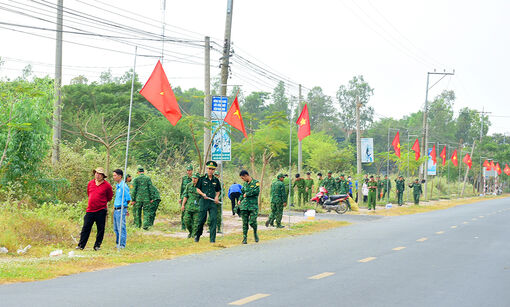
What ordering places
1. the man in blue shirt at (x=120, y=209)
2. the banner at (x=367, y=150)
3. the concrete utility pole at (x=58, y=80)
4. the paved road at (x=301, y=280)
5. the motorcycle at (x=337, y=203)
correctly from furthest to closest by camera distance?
the banner at (x=367, y=150) < the motorcycle at (x=337, y=203) < the concrete utility pole at (x=58, y=80) < the man in blue shirt at (x=120, y=209) < the paved road at (x=301, y=280)

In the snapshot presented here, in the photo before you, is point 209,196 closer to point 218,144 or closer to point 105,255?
point 105,255

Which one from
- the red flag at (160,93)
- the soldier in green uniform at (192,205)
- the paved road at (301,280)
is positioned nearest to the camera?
the paved road at (301,280)

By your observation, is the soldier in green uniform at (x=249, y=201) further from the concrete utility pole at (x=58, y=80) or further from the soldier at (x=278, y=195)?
the concrete utility pole at (x=58, y=80)

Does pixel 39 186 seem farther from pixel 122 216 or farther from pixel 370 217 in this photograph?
pixel 370 217

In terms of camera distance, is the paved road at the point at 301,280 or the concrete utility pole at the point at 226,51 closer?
the paved road at the point at 301,280

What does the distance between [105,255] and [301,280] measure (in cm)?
466

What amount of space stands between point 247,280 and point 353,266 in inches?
99.9

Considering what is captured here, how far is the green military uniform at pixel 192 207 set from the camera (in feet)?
50.4

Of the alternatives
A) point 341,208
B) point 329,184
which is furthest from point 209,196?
point 329,184

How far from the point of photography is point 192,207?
15.6m

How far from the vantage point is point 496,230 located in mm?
20438

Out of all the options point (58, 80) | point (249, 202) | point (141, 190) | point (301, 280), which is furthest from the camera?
point (58, 80)

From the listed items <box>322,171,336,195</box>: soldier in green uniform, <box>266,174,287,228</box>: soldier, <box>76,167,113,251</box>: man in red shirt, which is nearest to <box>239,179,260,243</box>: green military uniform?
<box>76,167,113,251</box>: man in red shirt

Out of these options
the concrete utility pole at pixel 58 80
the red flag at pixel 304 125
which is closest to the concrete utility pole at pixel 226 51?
the red flag at pixel 304 125
